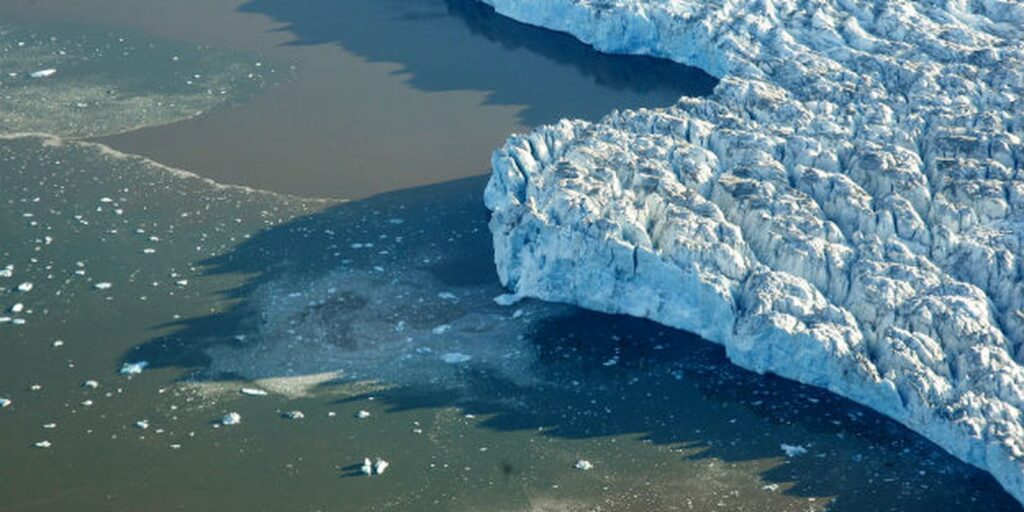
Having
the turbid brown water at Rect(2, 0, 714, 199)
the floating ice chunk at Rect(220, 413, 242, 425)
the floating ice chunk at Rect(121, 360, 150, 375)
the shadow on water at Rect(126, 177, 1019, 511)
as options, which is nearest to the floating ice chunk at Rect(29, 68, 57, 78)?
the turbid brown water at Rect(2, 0, 714, 199)

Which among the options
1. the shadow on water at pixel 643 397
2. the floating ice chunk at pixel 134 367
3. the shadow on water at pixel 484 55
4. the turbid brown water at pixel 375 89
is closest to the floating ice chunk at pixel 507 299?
the shadow on water at pixel 643 397

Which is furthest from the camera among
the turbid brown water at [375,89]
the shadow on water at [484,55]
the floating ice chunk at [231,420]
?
the shadow on water at [484,55]

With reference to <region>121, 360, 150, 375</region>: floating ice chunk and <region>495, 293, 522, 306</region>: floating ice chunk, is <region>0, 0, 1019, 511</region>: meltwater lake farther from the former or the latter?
<region>495, 293, 522, 306</region>: floating ice chunk

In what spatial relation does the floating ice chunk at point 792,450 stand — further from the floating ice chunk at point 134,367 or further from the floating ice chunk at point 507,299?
the floating ice chunk at point 134,367

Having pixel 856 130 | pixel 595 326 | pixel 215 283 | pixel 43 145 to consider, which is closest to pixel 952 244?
pixel 856 130

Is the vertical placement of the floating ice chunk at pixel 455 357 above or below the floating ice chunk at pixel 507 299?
below

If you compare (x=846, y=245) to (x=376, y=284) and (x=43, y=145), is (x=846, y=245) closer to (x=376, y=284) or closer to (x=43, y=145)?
(x=376, y=284)
